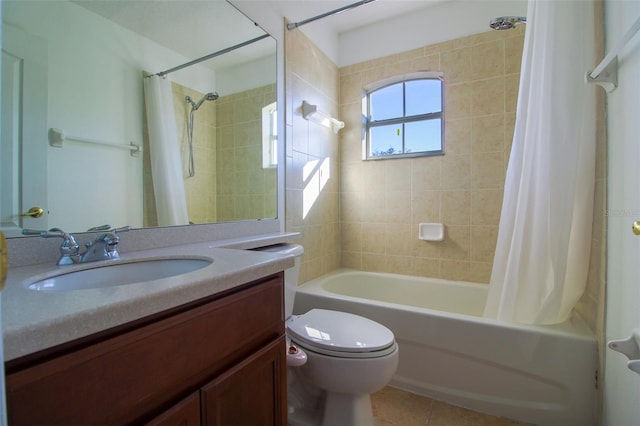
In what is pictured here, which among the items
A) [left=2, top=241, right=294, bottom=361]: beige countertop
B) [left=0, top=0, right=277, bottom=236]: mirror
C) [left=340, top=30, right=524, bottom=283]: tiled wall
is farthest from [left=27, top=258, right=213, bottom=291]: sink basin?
[left=340, top=30, right=524, bottom=283]: tiled wall

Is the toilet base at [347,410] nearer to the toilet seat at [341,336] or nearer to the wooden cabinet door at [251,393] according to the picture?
the toilet seat at [341,336]

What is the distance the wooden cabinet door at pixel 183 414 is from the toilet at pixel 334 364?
577 millimetres

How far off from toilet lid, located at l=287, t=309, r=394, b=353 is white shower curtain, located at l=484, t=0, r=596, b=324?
70 centimetres

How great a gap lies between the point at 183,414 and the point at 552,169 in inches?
65.9

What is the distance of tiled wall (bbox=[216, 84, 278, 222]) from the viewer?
5.18 ft

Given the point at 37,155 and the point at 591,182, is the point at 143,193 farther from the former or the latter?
the point at 591,182

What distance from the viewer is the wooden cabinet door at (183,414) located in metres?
0.59

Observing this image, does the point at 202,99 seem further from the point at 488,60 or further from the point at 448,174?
the point at 488,60

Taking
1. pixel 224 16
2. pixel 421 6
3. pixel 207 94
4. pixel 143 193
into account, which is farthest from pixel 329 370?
pixel 421 6

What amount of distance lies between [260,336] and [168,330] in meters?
0.29

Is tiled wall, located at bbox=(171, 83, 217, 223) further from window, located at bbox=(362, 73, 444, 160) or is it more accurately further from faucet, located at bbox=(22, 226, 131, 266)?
window, located at bbox=(362, 73, 444, 160)

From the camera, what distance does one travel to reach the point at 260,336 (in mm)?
837

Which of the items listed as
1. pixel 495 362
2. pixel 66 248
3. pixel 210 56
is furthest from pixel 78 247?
pixel 495 362

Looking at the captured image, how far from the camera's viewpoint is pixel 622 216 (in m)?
1.13
